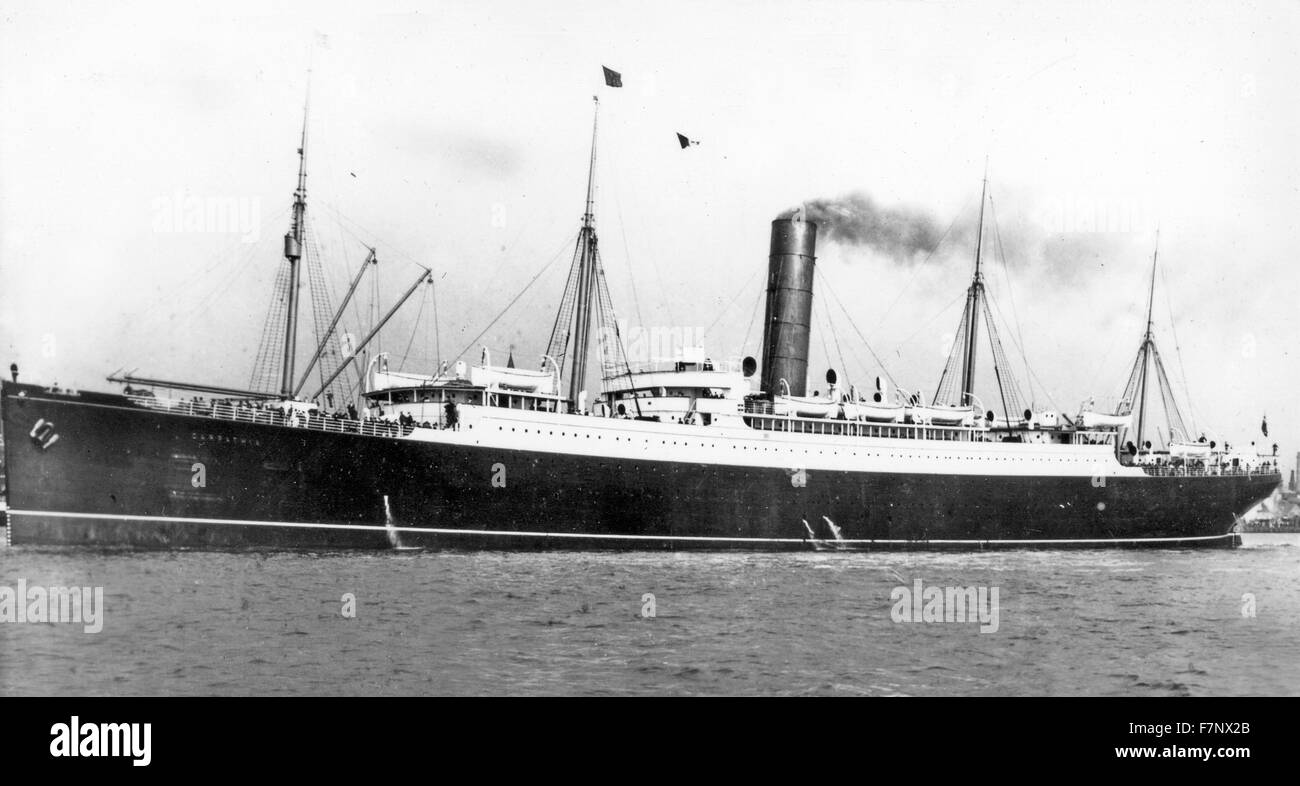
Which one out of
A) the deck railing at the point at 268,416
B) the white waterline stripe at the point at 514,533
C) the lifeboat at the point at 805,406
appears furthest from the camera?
the lifeboat at the point at 805,406

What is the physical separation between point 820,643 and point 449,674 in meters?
5.60

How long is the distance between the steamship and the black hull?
0.16 ft

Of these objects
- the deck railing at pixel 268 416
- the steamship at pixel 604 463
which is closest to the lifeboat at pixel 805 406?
the steamship at pixel 604 463

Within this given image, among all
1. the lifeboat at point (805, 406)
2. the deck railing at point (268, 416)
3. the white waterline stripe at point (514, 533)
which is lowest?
the white waterline stripe at point (514, 533)

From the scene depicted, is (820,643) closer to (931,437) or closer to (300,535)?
(300,535)

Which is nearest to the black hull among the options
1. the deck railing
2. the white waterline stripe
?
the white waterline stripe

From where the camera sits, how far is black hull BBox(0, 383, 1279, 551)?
21.0 metres

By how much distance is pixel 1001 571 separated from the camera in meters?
25.4

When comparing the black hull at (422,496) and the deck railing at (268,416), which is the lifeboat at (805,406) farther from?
the deck railing at (268,416)

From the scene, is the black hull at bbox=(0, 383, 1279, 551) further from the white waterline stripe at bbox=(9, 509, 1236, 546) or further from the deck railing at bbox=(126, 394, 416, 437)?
the deck railing at bbox=(126, 394, 416, 437)

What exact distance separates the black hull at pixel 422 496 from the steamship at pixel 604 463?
0.16 ft

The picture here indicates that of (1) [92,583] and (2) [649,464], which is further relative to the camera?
(2) [649,464]

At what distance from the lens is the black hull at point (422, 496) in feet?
69.0
